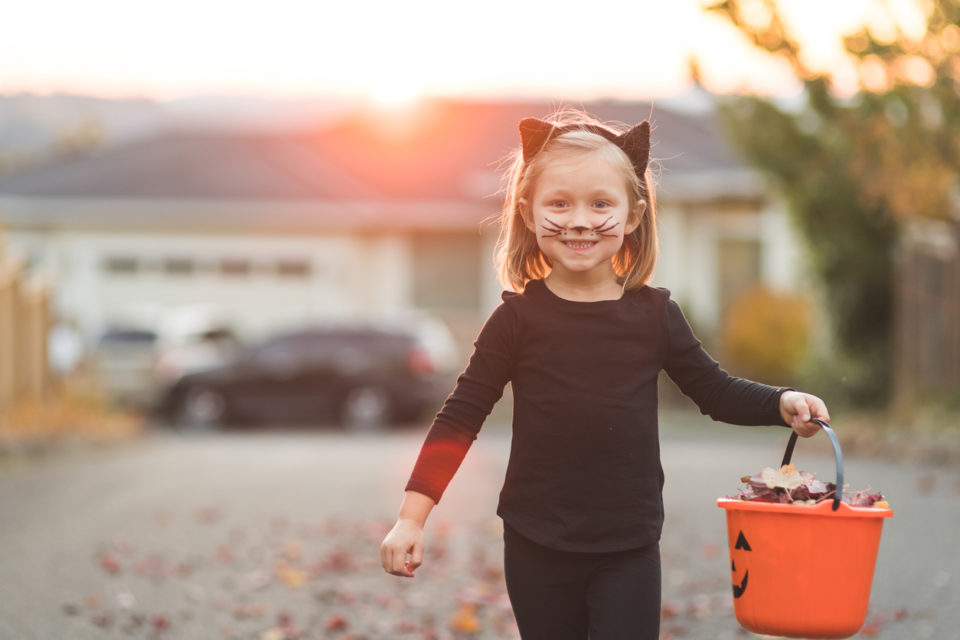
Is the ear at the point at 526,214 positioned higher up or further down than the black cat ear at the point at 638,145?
further down

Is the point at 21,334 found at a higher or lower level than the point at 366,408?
higher

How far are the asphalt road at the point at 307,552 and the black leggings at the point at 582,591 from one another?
246 centimetres

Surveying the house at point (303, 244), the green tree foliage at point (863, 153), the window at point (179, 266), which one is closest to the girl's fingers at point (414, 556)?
the green tree foliage at point (863, 153)

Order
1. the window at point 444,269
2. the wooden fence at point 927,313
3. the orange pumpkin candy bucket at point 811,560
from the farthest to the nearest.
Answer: the window at point 444,269
the wooden fence at point 927,313
the orange pumpkin candy bucket at point 811,560

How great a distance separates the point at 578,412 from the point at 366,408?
1658 centimetres

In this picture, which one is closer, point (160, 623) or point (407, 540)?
point (407, 540)

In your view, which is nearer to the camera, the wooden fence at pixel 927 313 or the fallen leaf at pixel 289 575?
the fallen leaf at pixel 289 575

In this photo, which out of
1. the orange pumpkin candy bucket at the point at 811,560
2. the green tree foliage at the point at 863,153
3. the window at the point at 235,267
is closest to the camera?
the orange pumpkin candy bucket at the point at 811,560

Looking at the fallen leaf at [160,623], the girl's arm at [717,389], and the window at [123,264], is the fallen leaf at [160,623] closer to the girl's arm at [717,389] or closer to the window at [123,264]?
the girl's arm at [717,389]

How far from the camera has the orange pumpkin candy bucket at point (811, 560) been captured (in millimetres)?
2969

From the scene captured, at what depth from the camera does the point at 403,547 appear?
307 cm

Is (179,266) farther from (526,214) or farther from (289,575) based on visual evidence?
(526,214)

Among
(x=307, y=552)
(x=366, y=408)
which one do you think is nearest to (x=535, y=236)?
(x=307, y=552)

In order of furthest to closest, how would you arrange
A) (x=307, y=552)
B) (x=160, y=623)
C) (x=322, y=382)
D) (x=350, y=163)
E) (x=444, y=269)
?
(x=350, y=163) < (x=444, y=269) < (x=322, y=382) < (x=307, y=552) < (x=160, y=623)
